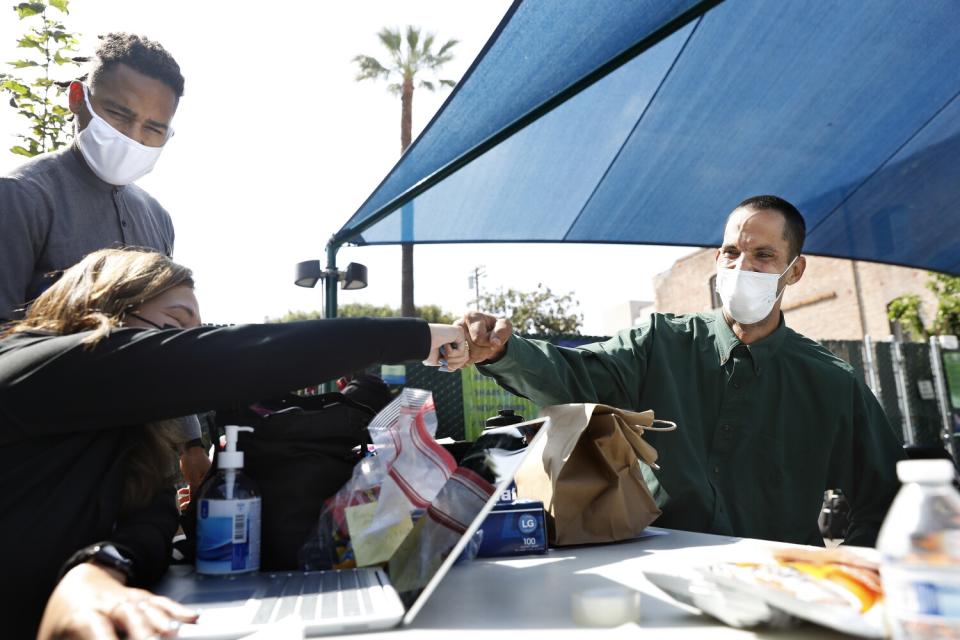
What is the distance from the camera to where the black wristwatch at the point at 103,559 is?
0.98 metres

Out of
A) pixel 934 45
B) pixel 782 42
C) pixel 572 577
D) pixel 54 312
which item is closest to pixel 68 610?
pixel 54 312

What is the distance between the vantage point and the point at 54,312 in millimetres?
1300

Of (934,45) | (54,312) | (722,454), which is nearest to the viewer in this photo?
(54,312)

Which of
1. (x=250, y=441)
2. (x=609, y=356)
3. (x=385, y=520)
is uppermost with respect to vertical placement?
(x=609, y=356)

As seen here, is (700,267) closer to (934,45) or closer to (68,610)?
(934,45)

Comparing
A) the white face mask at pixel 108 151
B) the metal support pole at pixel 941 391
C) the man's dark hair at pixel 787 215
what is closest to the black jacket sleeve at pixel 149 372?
the white face mask at pixel 108 151

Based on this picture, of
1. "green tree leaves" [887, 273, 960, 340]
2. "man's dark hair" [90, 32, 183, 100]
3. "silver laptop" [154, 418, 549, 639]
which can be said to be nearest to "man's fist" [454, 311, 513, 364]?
"silver laptop" [154, 418, 549, 639]

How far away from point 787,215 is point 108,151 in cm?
247

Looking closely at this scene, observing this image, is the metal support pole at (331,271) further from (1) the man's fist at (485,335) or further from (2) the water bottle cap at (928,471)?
(2) the water bottle cap at (928,471)

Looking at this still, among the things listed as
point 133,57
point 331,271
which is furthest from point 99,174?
point 331,271

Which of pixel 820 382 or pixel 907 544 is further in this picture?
pixel 820 382

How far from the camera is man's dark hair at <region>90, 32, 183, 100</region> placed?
2195 mm

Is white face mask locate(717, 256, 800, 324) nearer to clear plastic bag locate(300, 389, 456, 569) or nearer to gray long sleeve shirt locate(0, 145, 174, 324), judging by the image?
clear plastic bag locate(300, 389, 456, 569)

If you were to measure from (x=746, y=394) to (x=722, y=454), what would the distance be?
22cm
